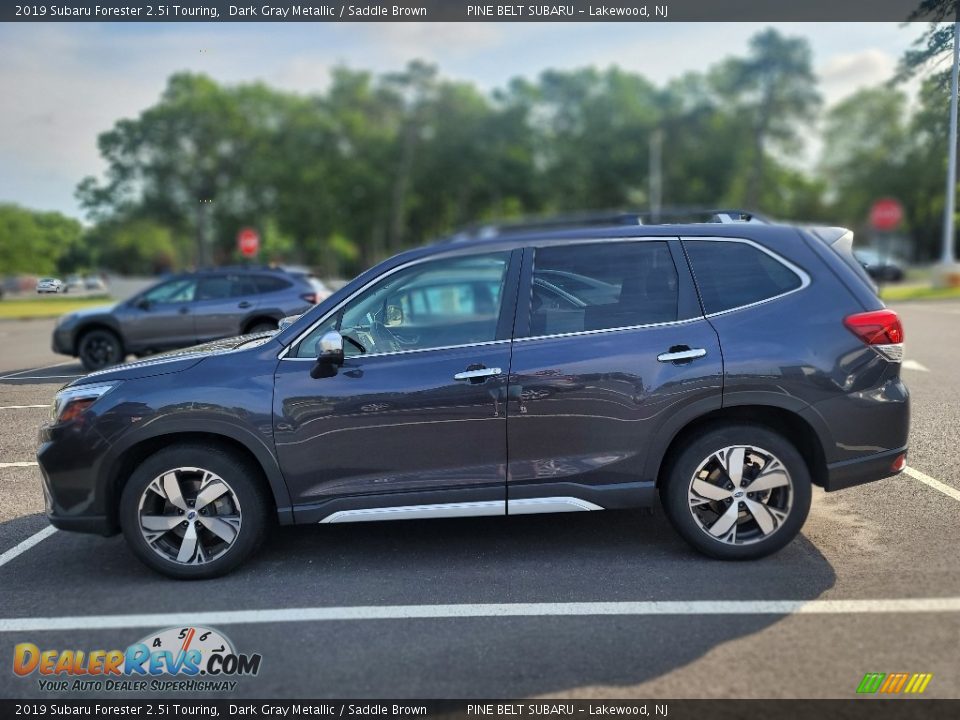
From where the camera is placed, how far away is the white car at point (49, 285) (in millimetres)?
7180

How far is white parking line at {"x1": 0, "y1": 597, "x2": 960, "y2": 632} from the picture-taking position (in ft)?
12.6

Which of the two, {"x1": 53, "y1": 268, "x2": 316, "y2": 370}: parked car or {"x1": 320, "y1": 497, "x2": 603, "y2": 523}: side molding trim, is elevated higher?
{"x1": 53, "y1": 268, "x2": 316, "y2": 370}: parked car

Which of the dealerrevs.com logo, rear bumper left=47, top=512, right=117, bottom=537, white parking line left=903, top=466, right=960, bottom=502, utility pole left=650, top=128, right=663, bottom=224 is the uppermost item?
utility pole left=650, top=128, right=663, bottom=224

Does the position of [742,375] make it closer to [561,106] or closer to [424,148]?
[424,148]

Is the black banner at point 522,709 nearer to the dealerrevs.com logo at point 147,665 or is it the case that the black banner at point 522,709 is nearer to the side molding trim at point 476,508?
the dealerrevs.com logo at point 147,665

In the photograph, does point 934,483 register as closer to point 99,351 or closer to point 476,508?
point 476,508

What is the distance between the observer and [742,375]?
431cm

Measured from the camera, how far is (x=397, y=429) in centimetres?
433

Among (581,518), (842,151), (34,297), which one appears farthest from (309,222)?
(581,518)

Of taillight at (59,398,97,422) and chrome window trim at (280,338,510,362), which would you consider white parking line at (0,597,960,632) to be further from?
chrome window trim at (280,338,510,362)

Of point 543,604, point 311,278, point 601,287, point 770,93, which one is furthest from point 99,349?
point 770,93

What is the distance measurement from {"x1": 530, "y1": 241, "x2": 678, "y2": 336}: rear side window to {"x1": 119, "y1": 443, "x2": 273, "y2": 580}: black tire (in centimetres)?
172

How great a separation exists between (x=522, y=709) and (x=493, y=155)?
5918 centimetres

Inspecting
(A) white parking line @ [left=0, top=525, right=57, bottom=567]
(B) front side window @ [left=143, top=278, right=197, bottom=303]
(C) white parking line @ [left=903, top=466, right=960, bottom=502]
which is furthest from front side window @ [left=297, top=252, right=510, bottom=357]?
(B) front side window @ [left=143, top=278, right=197, bottom=303]
